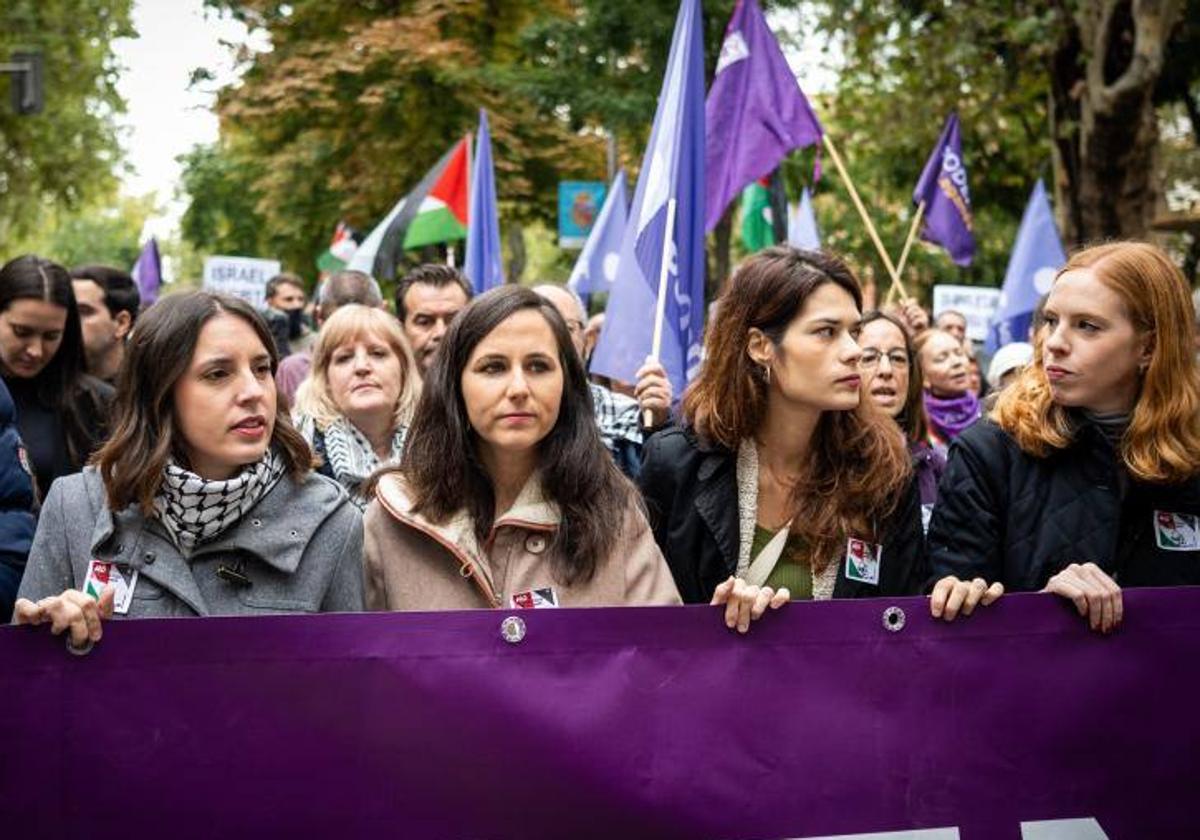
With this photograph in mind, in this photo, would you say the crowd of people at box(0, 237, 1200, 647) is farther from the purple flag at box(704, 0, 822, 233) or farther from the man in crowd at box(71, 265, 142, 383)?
the purple flag at box(704, 0, 822, 233)

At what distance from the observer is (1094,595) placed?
326 cm

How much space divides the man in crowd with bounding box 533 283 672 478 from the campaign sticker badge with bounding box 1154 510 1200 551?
1637mm

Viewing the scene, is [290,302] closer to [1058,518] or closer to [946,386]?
[946,386]

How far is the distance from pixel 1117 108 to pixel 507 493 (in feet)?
42.2

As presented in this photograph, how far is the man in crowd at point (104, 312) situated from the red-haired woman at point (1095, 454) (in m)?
4.06

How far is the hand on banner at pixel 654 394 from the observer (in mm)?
5281

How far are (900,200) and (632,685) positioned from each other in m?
31.2

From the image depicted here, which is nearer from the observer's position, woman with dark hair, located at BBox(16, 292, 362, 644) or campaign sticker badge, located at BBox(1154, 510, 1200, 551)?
woman with dark hair, located at BBox(16, 292, 362, 644)

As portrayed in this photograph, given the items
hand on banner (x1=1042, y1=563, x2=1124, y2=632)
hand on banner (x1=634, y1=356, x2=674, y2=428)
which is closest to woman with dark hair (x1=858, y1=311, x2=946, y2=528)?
hand on banner (x1=634, y1=356, x2=674, y2=428)

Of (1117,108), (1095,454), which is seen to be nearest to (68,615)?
(1095,454)

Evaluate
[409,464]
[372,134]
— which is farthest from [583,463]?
[372,134]

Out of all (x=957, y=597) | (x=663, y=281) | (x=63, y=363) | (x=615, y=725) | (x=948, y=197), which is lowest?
(x=615, y=725)

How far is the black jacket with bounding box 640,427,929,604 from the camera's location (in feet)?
13.1

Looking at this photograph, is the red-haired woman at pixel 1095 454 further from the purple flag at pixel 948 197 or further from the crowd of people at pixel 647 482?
the purple flag at pixel 948 197
